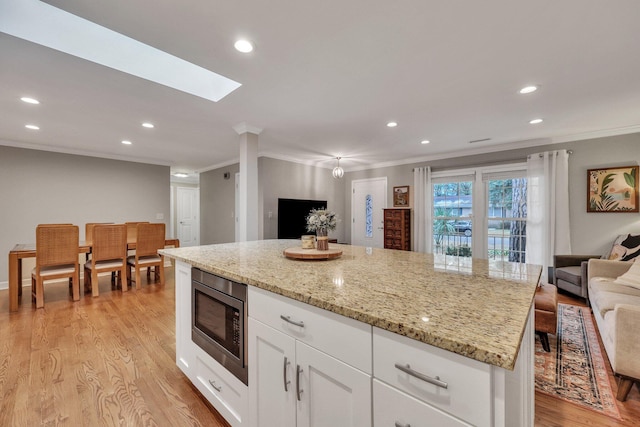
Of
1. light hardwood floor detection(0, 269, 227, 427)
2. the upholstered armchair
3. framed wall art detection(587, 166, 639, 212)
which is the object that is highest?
framed wall art detection(587, 166, 639, 212)

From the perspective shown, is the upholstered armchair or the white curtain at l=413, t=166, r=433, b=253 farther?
the white curtain at l=413, t=166, r=433, b=253

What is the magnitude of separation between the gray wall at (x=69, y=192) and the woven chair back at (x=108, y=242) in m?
1.80

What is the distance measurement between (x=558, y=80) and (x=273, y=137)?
3353 mm

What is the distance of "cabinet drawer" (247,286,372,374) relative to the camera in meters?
0.84

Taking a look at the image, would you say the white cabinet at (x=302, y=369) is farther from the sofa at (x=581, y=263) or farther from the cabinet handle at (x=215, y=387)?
the sofa at (x=581, y=263)

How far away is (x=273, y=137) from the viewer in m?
4.13

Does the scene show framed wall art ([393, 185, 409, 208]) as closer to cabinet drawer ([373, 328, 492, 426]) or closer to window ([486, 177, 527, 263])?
window ([486, 177, 527, 263])

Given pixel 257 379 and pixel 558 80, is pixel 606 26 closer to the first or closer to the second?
pixel 558 80

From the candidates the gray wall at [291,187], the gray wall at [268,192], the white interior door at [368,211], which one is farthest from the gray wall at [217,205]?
the white interior door at [368,211]

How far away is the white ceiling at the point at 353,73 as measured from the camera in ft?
5.12

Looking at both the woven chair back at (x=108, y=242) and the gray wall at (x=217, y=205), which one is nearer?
the woven chair back at (x=108, y=242)

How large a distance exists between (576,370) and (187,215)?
908 cm

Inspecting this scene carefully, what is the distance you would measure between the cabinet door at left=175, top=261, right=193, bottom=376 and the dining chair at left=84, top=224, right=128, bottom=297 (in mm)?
2793

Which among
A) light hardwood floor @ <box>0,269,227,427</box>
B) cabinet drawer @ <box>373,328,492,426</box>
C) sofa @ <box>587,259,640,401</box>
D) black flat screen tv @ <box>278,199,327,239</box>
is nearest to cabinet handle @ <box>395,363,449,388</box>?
cabinet drawer @ <box>373,328,492,426</box>
